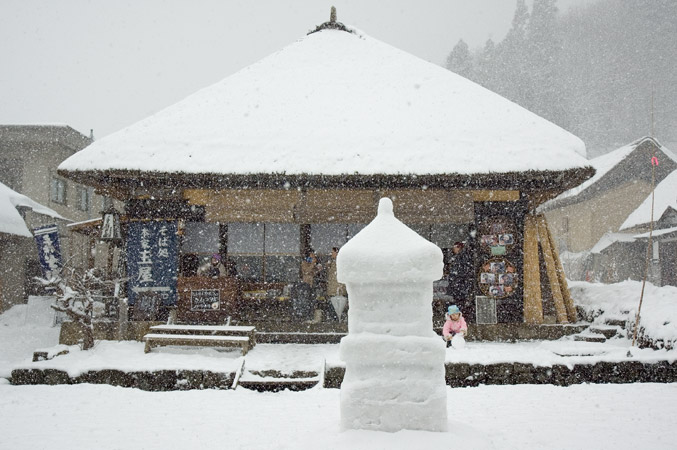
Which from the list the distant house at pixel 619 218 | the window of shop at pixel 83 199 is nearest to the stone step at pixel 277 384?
the distant house at pixel 619 218

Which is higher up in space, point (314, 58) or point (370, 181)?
point (314, 58)

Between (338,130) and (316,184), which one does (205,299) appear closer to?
(316,184)

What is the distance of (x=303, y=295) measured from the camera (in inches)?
378

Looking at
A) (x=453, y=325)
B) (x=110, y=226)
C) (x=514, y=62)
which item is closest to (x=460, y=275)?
(x=453, y=325)

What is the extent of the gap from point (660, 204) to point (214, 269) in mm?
20320

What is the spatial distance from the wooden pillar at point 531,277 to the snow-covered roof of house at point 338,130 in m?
1.68

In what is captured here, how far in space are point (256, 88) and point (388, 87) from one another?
339cm

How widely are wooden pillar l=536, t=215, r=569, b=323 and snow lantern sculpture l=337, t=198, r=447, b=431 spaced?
7.12m

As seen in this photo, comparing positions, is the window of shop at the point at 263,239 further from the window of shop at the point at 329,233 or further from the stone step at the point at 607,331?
the stone step at the point at 607,331

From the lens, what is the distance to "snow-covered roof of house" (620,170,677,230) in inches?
766

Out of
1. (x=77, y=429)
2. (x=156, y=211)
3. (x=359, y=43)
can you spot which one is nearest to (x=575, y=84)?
(x=359, y=43)

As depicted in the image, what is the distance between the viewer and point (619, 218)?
80.0 feet

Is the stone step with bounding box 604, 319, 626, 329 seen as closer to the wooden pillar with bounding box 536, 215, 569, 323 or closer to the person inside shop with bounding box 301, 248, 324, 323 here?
the wooden pillar with bounding box 536, 215, 569, 323

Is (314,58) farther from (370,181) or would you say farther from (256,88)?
(370,181)
